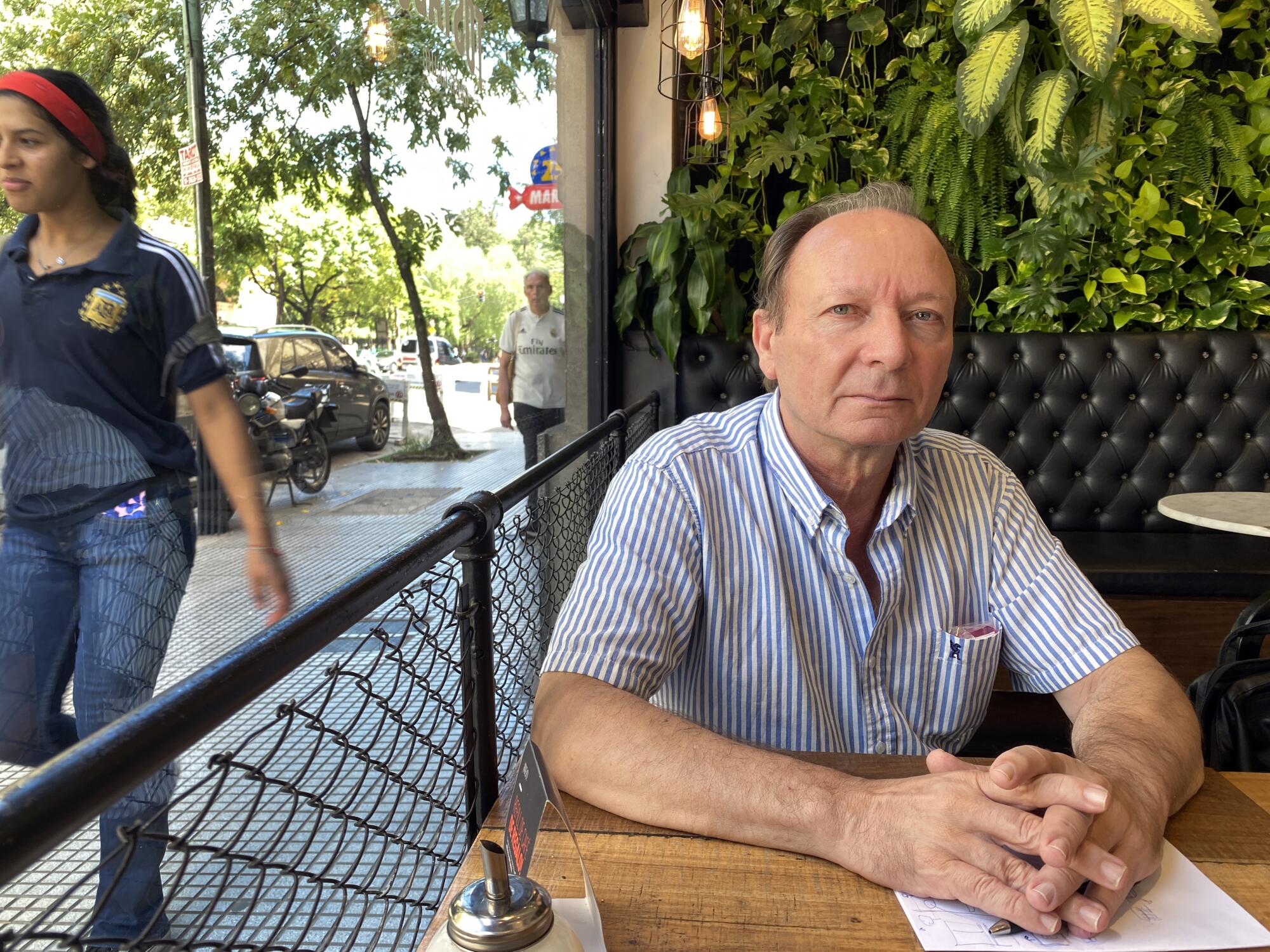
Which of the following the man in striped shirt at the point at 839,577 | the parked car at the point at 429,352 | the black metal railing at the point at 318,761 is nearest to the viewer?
the black metal railing at the point at 318,761

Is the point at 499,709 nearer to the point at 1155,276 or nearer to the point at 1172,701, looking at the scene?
the point at 1172,701

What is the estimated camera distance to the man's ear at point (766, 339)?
147 cm

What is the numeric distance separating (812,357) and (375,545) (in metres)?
0.87

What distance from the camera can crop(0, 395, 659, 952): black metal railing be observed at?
1.55 ft

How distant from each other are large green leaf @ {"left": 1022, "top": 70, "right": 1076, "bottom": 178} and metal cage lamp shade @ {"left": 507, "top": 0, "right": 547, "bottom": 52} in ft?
5.83

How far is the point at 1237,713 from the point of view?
1648 millimetres

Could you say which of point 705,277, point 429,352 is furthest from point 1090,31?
point 429,352

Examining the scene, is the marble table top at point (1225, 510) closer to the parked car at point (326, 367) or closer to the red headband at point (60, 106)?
the parked car at point (326, 367)

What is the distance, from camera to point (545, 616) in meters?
2.99

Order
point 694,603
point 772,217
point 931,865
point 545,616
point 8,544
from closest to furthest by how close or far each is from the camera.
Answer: point 931,865 → point 694,603 → point 8,544 → point 545,616 → point 772,217

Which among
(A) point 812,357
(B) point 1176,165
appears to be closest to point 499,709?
(A) point 812,357

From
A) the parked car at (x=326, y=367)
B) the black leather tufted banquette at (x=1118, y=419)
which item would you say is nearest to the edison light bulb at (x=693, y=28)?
the black leather tufted banquette at (x=1118, y=419)

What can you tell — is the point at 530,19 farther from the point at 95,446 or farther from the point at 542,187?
the point at 95,446

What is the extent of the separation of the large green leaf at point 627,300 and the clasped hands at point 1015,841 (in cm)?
316
